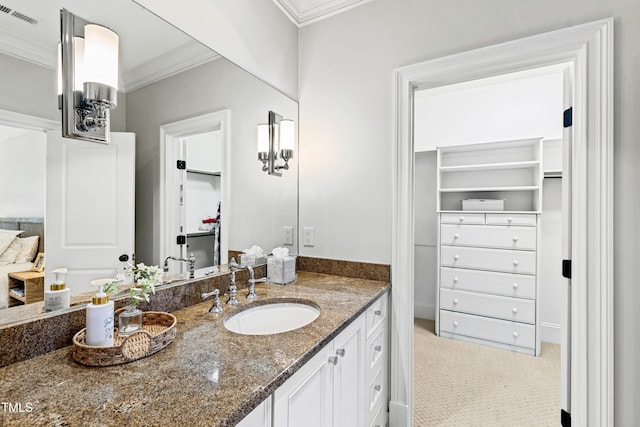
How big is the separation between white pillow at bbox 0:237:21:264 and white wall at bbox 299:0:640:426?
143cm

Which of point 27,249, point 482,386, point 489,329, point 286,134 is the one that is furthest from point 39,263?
point 489,329

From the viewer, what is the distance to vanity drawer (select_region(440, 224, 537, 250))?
2742 millimetres

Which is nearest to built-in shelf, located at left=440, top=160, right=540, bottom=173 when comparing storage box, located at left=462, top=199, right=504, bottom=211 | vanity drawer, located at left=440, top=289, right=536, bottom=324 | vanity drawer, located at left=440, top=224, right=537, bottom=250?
storage box, located at left=462, top=199, right=504, bottom=211

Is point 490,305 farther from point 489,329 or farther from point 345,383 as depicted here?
point 345,383

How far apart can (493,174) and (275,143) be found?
7.91ft

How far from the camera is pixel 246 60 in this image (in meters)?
1.71

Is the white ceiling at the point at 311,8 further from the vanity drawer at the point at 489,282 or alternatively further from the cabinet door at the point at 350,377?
the vanity drawer at the point at 489,282

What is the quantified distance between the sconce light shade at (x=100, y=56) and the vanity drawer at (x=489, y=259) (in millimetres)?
2974

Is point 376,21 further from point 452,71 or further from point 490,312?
point 490,312

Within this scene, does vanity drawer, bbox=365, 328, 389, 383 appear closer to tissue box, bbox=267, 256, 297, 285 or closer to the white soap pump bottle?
tissue box, bbox=267, 256, 297, 285

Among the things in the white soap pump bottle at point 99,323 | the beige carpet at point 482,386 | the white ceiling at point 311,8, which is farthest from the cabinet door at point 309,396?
the white ceiling at point 311,8

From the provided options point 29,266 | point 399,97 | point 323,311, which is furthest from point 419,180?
point 29,266

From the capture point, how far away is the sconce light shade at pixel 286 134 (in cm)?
198

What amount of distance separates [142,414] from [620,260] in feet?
5.94
